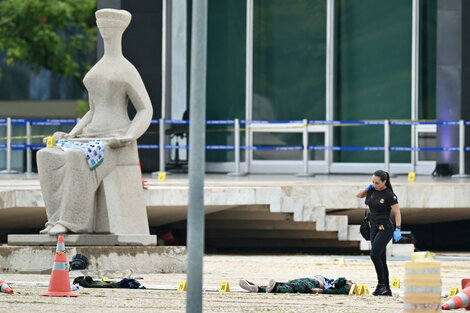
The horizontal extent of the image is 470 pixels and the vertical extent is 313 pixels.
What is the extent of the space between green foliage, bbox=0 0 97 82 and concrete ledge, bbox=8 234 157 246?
26.2 meters

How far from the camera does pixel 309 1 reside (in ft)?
106

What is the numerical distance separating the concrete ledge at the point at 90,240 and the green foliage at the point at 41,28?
26.2 metres

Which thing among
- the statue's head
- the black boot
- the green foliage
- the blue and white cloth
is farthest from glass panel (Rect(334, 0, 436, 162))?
the black boot

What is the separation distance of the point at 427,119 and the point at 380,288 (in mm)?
15861

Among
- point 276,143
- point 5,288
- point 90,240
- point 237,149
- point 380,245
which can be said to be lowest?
point 5,288

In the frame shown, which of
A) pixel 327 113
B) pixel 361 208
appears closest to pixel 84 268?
pixel 361 208

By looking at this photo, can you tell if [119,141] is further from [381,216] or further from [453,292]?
[453,292]

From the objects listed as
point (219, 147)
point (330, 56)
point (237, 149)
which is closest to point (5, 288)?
point (219, 147)

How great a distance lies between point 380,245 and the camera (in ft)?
53.0

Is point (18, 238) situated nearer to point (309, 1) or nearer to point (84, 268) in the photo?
point (84, 268)

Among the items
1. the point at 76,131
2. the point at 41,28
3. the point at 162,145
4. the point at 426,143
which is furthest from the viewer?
the point at 41,28

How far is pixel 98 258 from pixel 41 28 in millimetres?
27935

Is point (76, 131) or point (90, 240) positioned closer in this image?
point (90, 240)

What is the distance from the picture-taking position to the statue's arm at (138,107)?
1902cm
